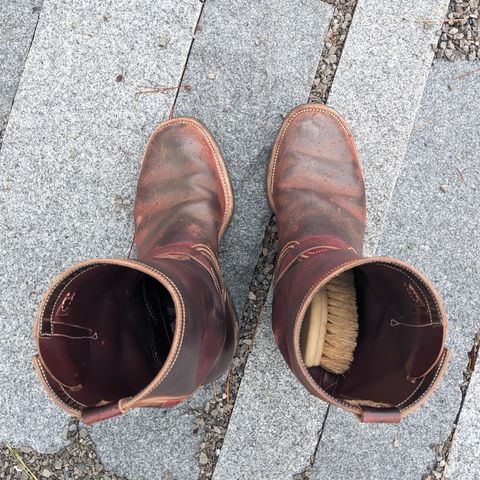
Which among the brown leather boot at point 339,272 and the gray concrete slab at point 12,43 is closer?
the brown leather boot at point 339,272

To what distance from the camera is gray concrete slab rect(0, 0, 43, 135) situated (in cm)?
182

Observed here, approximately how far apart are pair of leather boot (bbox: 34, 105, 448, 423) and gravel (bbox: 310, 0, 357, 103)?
10 cm

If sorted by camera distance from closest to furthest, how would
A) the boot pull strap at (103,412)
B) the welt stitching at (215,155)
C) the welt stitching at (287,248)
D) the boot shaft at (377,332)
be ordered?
1. the boot pull strap at (103,412)
2. the boot shaft at (377,332)
3. the welt stitching at (287,248)
4. the welt stitching at (215,155)

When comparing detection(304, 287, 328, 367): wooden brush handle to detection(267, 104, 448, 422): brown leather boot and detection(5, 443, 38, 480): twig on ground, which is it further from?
detection(5, 443, 38, 480): twig on ground

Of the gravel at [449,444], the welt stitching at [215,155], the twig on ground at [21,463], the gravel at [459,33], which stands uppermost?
the gravel at [459,33]

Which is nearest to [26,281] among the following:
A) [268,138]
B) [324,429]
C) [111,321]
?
[111,321]

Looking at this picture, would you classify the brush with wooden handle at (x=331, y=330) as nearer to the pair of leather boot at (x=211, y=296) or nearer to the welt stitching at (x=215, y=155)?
the pair of leather boot at (x=211, y=296)

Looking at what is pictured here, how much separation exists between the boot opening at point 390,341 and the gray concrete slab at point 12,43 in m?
1.36

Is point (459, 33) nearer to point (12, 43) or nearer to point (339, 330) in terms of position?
point (339, 330)

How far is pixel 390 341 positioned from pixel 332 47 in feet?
3.64

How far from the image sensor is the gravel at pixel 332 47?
1.82 metres

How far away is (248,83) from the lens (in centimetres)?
181

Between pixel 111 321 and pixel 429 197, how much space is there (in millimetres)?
1205

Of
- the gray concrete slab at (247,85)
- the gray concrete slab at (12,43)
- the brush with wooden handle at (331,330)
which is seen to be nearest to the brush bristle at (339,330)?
the brush with wooden handle at (331,330)
